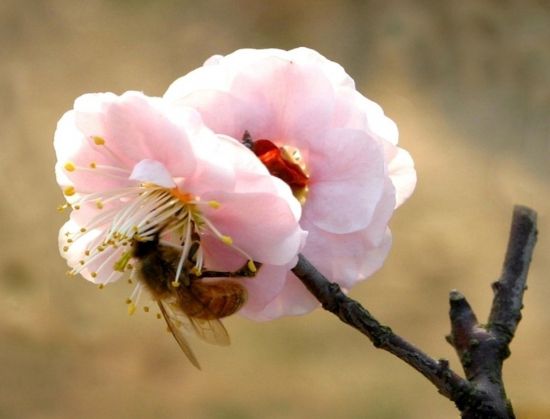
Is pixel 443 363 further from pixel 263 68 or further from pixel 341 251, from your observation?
pixel 263 68

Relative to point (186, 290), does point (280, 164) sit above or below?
above

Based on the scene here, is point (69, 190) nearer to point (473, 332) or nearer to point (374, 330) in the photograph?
point (374, 330)

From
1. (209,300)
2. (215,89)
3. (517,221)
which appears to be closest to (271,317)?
(209,300)

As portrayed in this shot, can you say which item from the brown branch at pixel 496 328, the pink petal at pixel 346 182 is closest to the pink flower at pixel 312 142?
the pink petal at pixel 346 182

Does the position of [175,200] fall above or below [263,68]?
below

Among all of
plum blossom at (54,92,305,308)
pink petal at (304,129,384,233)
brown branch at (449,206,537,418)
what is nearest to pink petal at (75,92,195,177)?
plum blossom at (54,92,305,308)

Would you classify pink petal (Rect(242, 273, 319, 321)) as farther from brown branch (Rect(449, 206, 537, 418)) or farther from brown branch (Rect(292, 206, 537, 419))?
brown branch (Rect(449, 206, 537, 418))

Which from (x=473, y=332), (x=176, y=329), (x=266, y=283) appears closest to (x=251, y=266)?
(x=266, y=283)
